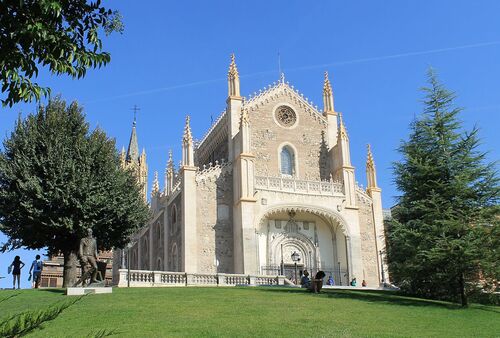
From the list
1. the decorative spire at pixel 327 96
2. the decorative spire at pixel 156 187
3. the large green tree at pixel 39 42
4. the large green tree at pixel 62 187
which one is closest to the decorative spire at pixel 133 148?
the decorative spire at pixel 156 187

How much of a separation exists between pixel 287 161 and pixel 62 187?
20561 mm

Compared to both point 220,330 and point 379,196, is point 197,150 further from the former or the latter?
point 220,330

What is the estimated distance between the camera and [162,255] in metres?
46.5

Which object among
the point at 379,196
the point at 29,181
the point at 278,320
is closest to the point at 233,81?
the point at 379,196

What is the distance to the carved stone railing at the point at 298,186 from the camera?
138 feet

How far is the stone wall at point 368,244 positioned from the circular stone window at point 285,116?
791 cm

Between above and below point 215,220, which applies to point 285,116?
above

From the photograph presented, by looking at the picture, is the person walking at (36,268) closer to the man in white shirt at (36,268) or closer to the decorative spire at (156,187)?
the man in white shirt at (36,268)

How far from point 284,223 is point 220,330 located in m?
29.0

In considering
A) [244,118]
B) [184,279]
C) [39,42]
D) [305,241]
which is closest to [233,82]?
[244,118]

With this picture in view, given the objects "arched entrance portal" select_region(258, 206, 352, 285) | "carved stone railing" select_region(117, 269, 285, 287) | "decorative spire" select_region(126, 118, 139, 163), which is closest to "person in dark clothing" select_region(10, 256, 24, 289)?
"carved stone railing" select_region(117, 269, 285, 287)

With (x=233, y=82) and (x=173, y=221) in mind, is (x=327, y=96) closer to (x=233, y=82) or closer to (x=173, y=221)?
(x=233, y=82)

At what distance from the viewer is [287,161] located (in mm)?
45844

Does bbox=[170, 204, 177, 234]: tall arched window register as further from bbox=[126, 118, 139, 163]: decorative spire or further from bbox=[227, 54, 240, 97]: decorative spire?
bbox=[126, 118, 139, 163]: decorative spire
